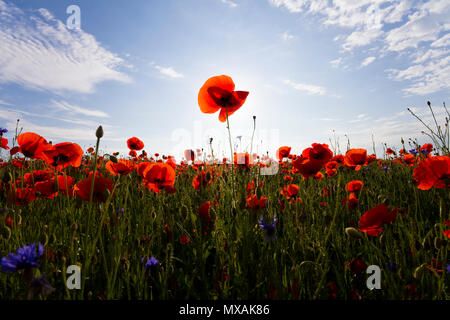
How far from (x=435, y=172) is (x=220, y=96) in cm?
144

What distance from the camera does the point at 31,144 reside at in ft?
5.76

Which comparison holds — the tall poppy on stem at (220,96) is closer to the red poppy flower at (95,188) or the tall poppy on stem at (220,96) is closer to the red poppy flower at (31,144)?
the red poppy flower at (95,188)

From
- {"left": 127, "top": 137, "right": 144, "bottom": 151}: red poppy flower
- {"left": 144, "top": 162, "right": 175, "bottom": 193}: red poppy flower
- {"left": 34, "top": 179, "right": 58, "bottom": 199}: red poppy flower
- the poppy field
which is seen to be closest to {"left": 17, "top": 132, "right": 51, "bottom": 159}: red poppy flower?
the poppy field

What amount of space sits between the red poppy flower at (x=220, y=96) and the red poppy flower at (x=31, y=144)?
50.0 inches

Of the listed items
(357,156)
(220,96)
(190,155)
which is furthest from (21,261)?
(357,156)

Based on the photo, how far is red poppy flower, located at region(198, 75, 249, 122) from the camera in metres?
1.51

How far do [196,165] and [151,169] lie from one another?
2.58m

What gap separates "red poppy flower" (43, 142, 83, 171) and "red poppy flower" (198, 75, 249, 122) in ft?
3.43

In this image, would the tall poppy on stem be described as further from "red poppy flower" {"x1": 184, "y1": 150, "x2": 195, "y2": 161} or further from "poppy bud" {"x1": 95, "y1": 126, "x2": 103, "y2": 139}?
"red poppy flower" {"x1": 184, "y1": 150, "x2": 195, "y2": 161}

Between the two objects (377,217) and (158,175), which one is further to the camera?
(158,175)

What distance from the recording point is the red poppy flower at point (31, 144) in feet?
5.67

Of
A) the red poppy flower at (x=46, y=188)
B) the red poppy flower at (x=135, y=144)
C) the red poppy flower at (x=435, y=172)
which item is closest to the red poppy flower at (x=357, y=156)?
the red poppy flower at (x=435, y=172)

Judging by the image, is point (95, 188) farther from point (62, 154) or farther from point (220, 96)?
point (220, 96)
